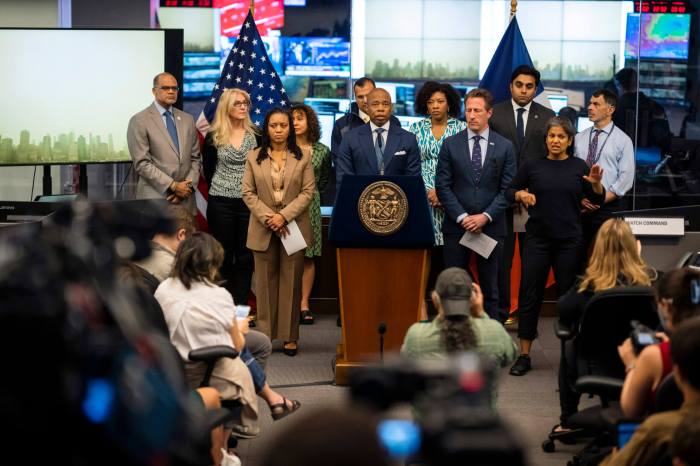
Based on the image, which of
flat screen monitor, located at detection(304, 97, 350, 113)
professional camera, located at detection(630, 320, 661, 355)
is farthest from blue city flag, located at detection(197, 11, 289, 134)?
professional camera, located at detection(630, 320, 661, 355)

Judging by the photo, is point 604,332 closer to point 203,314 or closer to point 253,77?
point 203,314

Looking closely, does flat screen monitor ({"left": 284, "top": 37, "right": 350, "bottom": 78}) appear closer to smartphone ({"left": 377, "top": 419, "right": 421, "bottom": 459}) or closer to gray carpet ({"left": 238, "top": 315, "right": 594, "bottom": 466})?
gray carpet ({"left": 238, "top": 315, "right": 594, "bottom": 466})

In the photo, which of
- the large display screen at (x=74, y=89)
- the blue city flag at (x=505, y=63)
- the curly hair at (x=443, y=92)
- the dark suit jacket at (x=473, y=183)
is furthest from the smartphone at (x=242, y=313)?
the blue city flag at (x=505, y=63)

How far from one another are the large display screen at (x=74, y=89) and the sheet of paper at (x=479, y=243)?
2.67 metres

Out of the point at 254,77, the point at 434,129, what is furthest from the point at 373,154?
the point at 254,77

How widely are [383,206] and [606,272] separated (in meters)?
1.35

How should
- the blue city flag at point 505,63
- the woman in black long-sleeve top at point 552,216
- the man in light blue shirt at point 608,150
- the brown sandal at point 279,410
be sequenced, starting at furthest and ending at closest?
the blue city flag at point 505,63 < the man in light blue shirt at point 608,150 < the woman in black long-sleeve top at point 552,216 < the brown sandal at point 279,410

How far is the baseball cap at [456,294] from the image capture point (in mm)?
4293

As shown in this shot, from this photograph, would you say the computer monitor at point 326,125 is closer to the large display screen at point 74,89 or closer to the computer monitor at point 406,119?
the computer monitor at point 406,119

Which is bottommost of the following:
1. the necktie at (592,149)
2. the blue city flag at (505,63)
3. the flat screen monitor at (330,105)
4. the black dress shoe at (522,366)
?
the black dress shoe at (522,366)

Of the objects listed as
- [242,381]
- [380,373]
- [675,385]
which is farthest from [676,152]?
[380,373]

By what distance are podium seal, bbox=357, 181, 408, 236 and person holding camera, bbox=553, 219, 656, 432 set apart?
1.16 m

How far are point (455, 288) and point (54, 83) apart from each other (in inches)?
189

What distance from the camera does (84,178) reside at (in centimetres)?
857
